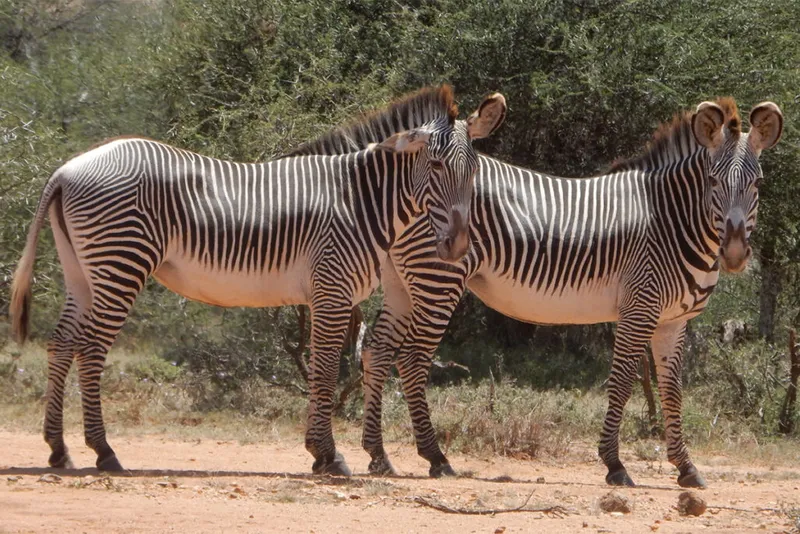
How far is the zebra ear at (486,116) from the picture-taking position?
8188mm

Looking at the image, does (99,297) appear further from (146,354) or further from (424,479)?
(146,354)

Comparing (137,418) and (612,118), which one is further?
(612,118)

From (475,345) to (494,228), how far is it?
20.3 ft

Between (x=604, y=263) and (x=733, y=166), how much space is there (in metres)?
1.20

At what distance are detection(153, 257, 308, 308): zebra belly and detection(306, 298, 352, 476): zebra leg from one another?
267 millimetres

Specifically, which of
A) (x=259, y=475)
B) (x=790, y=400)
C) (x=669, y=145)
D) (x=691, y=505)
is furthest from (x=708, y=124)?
(x=259, y=475)

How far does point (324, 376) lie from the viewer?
26.5ft

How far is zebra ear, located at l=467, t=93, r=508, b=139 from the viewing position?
8.19 m

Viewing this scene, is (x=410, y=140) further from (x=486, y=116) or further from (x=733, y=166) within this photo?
(x=733, y=166)

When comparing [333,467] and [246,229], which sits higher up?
[246,229]

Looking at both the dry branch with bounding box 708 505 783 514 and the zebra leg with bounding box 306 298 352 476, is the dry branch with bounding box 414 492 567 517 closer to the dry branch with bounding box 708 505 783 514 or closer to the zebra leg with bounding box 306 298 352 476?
the dry branch with bounding box 708 505 783 514

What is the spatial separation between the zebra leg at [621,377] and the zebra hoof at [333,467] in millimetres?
1958

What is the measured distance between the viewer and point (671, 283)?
862 centimetres

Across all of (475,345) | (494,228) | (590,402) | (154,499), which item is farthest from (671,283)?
(475,345)
